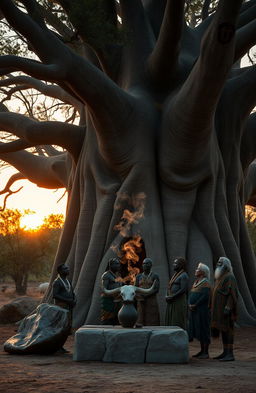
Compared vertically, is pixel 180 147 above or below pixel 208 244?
above

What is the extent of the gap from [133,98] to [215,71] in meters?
3.10

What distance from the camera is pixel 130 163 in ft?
53.2

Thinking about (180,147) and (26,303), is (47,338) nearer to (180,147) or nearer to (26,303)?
(180,147)

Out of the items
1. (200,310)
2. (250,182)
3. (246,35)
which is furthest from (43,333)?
(250,182)

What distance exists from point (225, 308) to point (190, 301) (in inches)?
31.3

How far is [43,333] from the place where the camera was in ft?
37.3

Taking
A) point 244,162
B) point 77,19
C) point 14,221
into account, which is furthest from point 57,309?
point 14,221

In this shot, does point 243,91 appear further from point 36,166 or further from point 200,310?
point 200,310

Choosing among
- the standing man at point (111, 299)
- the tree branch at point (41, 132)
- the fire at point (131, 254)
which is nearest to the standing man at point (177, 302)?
the standing man at point (111, 299)

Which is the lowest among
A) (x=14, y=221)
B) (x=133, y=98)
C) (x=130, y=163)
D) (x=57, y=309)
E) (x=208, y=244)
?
(x=57, y=309)

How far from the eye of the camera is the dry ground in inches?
311

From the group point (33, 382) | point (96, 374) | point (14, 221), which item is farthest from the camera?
point (14, 221)

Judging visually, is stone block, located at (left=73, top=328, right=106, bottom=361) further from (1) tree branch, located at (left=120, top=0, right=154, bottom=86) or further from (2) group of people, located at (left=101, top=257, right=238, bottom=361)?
(1) tree branch, located at (left=120, top=0, right=154, bottom=86)

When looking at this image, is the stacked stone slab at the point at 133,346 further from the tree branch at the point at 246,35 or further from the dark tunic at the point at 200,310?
the tree branch at the point at 246,35
